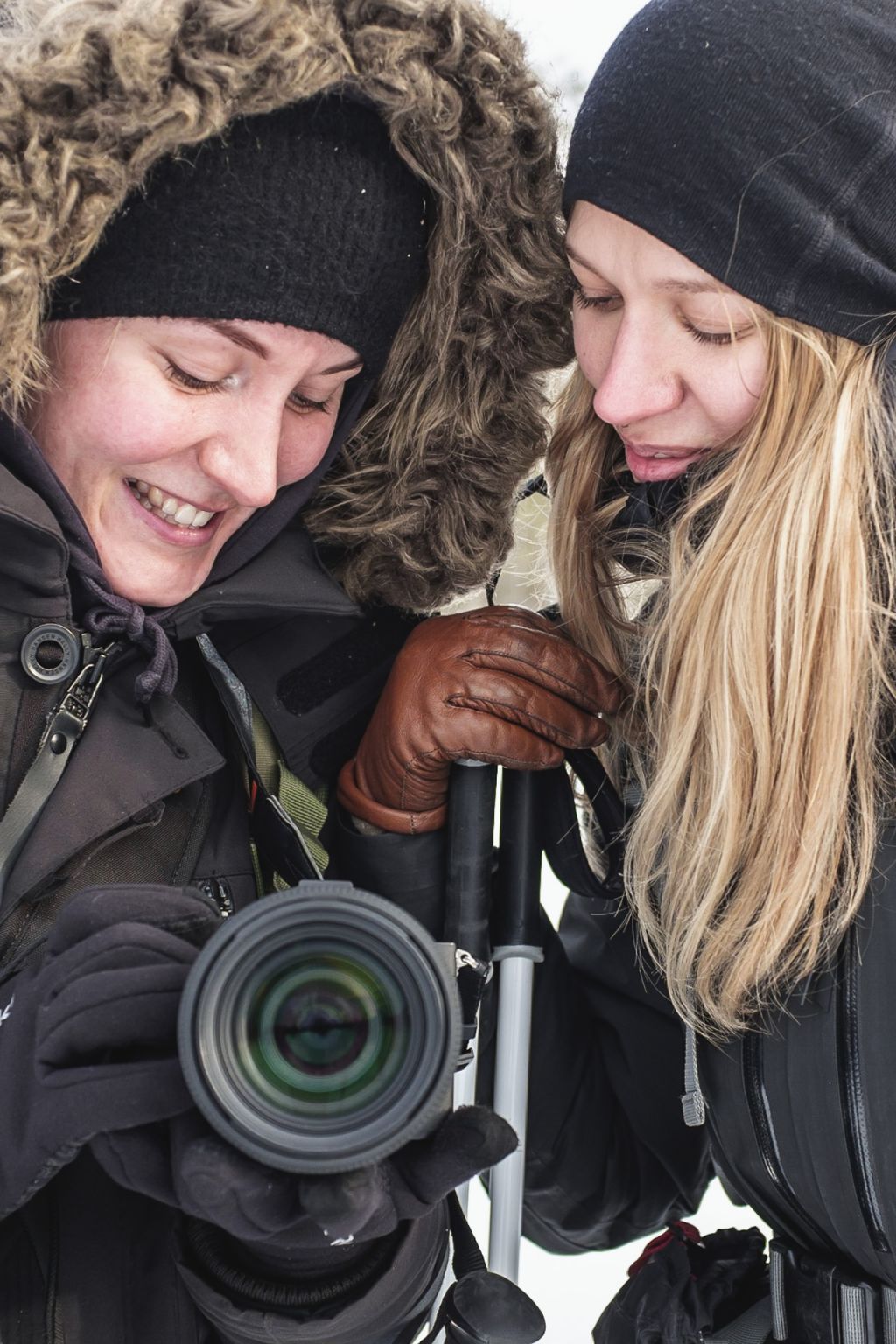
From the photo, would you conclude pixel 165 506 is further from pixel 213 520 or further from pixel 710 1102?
pixel 710 1102

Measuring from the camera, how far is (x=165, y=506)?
1.62m

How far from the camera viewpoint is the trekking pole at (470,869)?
5.42 feet

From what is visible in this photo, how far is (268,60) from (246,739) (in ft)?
2.68

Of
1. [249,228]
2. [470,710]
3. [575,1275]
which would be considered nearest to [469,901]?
[470,710]

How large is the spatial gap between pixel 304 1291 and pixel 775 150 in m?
1.27

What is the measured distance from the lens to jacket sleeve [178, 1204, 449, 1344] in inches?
50.3

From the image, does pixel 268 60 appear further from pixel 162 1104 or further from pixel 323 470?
pixel 162 1104

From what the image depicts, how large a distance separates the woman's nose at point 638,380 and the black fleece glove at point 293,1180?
31.0 inches

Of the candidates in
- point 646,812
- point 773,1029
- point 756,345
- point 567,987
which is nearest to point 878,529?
point 756,345

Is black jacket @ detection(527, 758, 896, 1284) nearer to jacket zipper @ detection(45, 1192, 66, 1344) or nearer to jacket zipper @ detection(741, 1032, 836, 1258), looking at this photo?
jacket zipper @ detection(741, 1032, 836, 1258)

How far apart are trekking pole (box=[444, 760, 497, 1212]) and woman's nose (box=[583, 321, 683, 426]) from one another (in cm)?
49

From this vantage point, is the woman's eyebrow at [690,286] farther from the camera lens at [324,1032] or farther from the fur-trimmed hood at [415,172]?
the camera lens at [324,1032]

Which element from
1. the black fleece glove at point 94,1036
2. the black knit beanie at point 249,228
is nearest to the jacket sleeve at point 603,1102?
the black fleece glove at point 94,1036

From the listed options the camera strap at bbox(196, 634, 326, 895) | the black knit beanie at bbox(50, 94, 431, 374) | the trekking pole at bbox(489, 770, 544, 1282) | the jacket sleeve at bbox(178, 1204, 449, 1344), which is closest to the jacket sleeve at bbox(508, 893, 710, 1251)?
the trekking pole at bbox(489, 770, 544, 1282)
